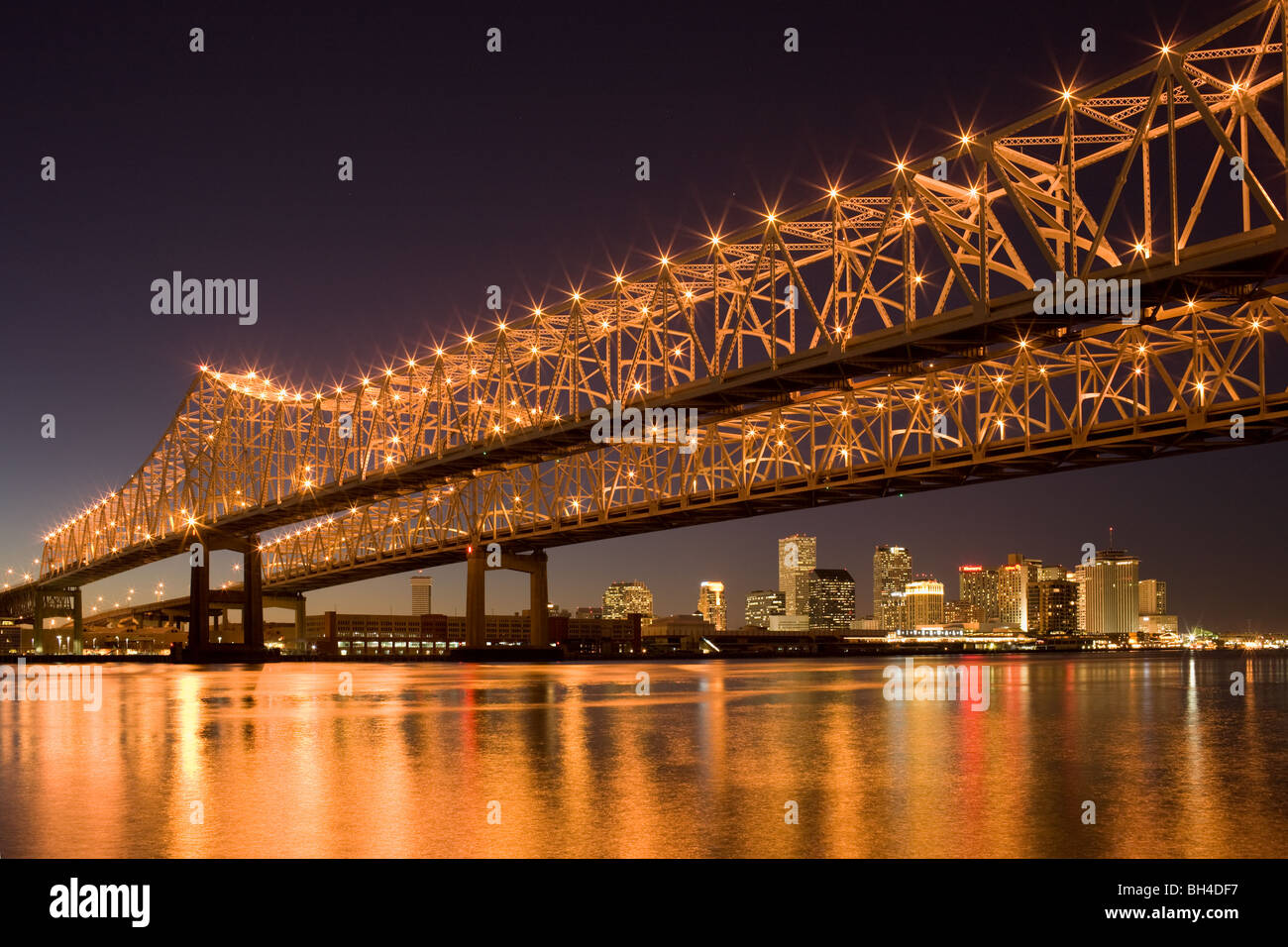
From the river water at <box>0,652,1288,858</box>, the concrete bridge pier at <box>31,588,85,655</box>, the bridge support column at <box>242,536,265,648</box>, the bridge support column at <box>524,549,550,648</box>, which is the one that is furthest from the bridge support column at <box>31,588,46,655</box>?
the river water at <box>0,652,1288,858</box>

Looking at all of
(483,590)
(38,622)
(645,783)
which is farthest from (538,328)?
(38,622)

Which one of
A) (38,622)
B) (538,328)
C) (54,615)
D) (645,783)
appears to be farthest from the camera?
(54,615)

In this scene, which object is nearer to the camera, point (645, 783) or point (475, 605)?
point (645, 783)

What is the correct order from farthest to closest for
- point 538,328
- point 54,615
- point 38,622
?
1. point 54,615
2. point 38,622
3. point 538,328

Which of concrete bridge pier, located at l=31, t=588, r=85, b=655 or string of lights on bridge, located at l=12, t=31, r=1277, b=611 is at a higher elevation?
string of lights on bridge, located at l=12, t=31, r=1277, b=611

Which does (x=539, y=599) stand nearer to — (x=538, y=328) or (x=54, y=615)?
(x=538, y=328)

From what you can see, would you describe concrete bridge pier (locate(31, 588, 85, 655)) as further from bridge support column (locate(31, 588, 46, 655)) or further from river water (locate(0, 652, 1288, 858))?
river water (locate(0, 652, 1288, 858))
